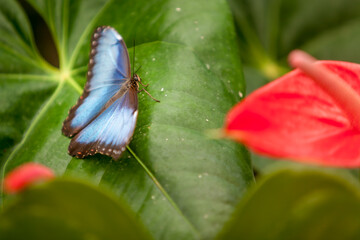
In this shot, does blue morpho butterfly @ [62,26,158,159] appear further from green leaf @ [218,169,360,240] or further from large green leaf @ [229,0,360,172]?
large green leaf @ [229,0,360,172]

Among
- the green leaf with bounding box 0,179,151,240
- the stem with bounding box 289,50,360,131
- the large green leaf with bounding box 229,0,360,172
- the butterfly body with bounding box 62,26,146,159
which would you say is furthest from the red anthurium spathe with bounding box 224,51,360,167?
the large green leaf with bounding box 229,0,360,172

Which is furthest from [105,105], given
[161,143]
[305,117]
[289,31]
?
[289,31]

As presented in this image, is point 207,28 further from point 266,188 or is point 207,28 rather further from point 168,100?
point 266,188

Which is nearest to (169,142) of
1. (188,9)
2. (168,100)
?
(168,100)

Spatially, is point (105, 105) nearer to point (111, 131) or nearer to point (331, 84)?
point (111, 131)

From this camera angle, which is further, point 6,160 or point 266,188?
point 6,160

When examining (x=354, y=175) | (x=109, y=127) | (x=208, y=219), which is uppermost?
(x=109, y=127)

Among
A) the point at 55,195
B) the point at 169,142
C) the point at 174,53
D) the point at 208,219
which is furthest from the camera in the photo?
the point at 174,53
